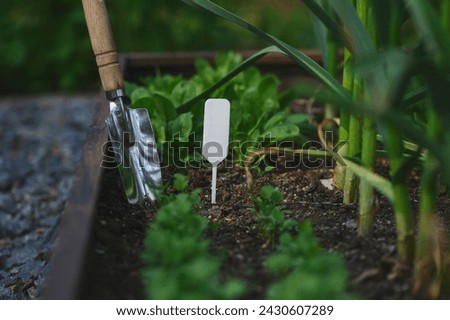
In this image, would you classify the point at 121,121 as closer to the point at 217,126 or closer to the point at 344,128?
the point at 217,126

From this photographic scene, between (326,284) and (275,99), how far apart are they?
1186mm

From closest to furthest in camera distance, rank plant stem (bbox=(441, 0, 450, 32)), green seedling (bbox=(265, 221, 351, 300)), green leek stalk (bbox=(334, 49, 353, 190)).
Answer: green seedling (bbox=(265, 221, 351, 300))
plant stem (bbox=(441, 0, 450, 32))
green leek stalk (bbox=(334, 49, 353, 190))

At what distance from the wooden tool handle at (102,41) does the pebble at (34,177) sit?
54 cm

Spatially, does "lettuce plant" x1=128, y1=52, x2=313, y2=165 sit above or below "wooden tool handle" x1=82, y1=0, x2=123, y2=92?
below

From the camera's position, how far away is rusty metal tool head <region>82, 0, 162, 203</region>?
169 cm

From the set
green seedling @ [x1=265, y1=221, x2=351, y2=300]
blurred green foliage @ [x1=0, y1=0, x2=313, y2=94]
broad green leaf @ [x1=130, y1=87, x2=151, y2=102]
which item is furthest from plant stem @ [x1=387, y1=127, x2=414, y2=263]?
blurred green foliage @ [x1=0, y1=0, x2=313, y2=94]

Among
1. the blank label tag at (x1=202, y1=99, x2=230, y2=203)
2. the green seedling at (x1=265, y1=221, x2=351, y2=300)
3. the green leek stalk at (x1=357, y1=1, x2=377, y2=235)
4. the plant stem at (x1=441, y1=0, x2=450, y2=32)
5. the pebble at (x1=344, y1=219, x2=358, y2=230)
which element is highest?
the plant stem at (x1=441, y1=0, x2=450, y2=32)

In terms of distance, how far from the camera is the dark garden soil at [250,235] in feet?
3.91

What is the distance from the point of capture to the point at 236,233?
1.45 meters

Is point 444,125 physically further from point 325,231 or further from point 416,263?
point 325,231

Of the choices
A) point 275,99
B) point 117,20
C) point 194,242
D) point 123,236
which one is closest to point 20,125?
point 117,20

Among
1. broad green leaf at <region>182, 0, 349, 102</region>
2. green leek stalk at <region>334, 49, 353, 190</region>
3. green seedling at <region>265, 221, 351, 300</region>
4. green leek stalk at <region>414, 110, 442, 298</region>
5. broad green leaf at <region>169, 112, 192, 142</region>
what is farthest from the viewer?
broad green leaf at <region>169, 112, 192, 142</region>

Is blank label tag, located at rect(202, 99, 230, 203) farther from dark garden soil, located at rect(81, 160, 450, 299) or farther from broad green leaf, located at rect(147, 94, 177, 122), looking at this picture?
broad green leaf, located at rect(147, 94, 177, 122)

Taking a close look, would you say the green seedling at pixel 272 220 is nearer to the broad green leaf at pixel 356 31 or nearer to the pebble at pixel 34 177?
the broad green leaf at pixel 356 31
